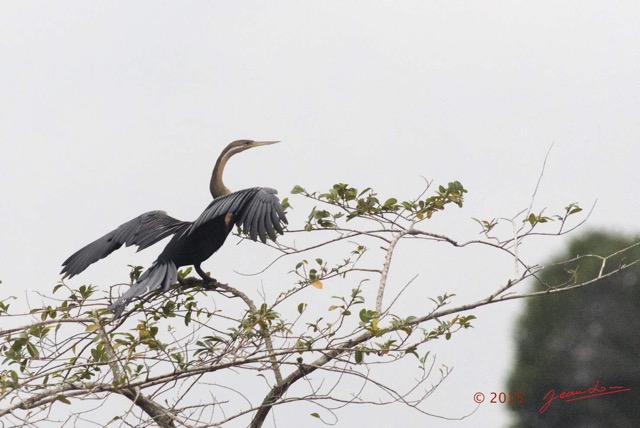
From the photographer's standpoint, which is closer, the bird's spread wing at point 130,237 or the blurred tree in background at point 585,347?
the bird's spread wing at point 130,237

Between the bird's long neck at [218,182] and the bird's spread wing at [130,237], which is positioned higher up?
the bird's long neck at [218,182]

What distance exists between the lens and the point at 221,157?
5.76m

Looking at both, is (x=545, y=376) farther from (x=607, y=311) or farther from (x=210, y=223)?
(x=210, y=223)

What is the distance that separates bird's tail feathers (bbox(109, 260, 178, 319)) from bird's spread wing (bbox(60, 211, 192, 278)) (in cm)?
32

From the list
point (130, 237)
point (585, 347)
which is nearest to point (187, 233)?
point (130, 237)

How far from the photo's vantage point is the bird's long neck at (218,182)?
18.0ft

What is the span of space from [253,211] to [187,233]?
19.5 inches

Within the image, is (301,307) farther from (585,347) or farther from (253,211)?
(585,347)

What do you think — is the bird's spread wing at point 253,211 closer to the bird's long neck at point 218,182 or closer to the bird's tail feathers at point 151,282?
the bird's tail feathers at point 151,282

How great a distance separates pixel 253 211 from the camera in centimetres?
446

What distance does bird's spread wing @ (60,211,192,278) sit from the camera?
A: 194 inches

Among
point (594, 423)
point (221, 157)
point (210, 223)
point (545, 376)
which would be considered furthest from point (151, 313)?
point (594, 423)

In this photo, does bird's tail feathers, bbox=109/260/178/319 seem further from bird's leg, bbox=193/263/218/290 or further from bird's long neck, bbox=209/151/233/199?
bird's long neck, bbox=209/151/233/199

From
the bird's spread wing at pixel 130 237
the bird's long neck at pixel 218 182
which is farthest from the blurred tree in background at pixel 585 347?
the bird's spread wing at pixel 130 237
